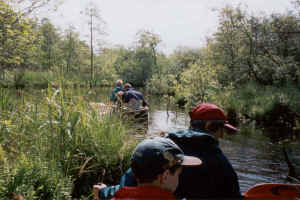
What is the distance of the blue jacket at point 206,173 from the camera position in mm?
2652

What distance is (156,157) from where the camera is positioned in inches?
62.7

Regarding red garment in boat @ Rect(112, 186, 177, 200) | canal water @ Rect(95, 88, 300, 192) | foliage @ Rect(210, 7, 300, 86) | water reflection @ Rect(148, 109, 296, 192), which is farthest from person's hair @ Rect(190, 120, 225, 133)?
foliage @ Rect(210, 7, 300, 86)

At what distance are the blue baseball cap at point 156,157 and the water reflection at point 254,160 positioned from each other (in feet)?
15.9

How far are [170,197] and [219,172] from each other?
1312 millimetres

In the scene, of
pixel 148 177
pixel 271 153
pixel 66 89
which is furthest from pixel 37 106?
pixel 271 153

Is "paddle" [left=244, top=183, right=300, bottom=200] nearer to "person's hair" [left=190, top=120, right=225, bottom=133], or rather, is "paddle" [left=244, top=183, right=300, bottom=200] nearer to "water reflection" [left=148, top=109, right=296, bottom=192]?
"person's hair" [left=190, top=120, right=225, bottom=133]

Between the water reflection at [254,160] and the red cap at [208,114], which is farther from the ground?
the red cap at [208,114]

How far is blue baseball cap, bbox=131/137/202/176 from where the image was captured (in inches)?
62.0

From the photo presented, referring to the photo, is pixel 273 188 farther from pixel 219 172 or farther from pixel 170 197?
pixel 170 197

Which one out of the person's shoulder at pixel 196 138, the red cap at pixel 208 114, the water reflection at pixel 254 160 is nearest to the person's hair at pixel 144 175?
the person's shoulder at pixel 196 138

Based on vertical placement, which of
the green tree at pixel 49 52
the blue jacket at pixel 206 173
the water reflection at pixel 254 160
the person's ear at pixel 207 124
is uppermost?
the green tree at pixel 49 52

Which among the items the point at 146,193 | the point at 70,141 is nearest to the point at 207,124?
the point at 146,193

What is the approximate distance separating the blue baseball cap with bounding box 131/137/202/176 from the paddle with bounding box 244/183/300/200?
5.92 feet

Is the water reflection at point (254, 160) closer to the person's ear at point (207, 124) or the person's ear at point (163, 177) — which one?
the person's ear at point (207, 124)
